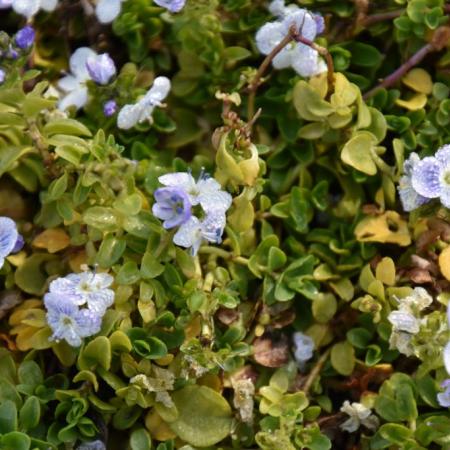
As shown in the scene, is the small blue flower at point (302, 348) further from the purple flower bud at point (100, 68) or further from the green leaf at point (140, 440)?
the purple flower bud at point (100, 68)

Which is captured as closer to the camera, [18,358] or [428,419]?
[428,419]

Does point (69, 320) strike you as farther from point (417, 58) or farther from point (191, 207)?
point (417, 58)

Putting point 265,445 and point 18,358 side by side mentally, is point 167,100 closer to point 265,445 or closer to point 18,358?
point 18,358

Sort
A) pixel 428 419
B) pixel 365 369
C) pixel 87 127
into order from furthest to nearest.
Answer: pixel 87 127, pixel 365 369, pixel 428 419

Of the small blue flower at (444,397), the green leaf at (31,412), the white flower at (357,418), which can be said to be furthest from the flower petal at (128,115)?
the small blue flower at (444,397)

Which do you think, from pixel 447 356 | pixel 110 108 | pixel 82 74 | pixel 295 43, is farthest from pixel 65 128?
pixel 447 356

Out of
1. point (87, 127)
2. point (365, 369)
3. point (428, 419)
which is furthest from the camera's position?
point (87, 127)

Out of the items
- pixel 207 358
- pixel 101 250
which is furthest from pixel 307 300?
pixel 101 250

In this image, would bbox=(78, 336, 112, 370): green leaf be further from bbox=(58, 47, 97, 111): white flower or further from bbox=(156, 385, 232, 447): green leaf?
bbox=(58, 47, 97, 111): white flower
